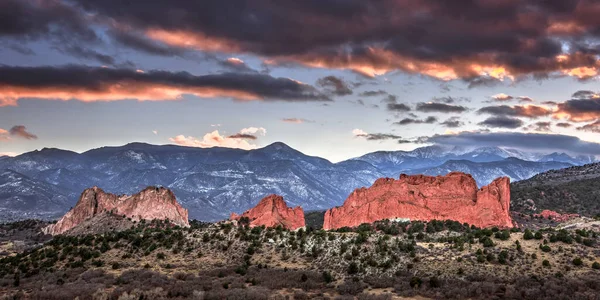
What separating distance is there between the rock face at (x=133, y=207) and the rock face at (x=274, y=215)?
60.0 ft

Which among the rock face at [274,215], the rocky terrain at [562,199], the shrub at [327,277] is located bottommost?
the shrub at [327,277]

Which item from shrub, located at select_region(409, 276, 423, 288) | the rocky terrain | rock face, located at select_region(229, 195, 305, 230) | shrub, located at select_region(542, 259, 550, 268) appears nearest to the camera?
shrub, located at select_region(409, 276, 423, 288)

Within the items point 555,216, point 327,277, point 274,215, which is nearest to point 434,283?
point 327,277

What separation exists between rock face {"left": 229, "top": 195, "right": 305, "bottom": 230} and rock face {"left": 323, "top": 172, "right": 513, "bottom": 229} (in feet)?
38.5

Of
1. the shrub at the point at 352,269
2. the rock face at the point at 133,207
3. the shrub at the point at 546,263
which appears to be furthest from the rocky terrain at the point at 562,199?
the shrub at the point at 352,269

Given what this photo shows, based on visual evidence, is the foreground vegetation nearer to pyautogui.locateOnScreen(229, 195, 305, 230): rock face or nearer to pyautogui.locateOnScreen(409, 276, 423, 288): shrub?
pyautogui.locateOnScreen(409, 276, 423, 288): shrub

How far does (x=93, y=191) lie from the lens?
148625mm

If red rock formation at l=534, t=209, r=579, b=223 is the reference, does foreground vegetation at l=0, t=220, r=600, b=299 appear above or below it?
below

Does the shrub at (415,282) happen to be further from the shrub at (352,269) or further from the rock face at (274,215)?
the rock face at (274,215)

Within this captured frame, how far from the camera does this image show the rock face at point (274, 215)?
4707 inches

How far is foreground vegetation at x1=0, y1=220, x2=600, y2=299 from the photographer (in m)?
41.3

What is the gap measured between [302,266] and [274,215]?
6664 centimetres

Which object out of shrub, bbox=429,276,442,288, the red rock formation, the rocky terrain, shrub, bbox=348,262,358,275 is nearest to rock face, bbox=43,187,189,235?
shrub, bbox=348,262,358,275

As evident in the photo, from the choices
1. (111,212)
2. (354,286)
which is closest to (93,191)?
(111,212)
